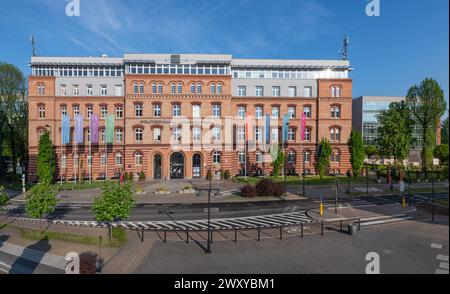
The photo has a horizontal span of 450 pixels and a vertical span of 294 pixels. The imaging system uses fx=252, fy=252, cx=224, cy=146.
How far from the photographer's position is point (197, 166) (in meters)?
46.9

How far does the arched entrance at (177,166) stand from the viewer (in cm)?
4642

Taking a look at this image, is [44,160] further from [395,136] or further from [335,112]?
[395,136]

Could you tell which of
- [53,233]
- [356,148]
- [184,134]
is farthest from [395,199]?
[53,233]

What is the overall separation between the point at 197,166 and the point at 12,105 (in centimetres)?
3748

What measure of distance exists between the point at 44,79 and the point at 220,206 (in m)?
40.9

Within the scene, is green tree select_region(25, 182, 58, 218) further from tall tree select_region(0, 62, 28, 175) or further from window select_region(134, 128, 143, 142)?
tall tree select_region(0, 62, 28, 175)

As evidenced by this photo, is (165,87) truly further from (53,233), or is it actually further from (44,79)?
(53,233)

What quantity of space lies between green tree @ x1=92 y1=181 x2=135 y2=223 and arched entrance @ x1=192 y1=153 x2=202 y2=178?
96.5 feet

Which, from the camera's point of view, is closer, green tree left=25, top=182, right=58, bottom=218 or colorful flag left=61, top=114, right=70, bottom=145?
green tree left=25, top=182, right=58, bottom=218

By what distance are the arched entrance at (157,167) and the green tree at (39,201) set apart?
2756 cm

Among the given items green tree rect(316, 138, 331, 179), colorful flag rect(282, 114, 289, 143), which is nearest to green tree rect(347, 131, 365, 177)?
green tree rect(316, 138, 331, 179)

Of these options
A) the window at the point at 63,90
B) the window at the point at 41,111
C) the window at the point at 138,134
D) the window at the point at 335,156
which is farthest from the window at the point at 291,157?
the window at the point at 41,111

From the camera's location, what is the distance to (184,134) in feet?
149

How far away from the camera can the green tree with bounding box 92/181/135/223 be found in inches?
644
